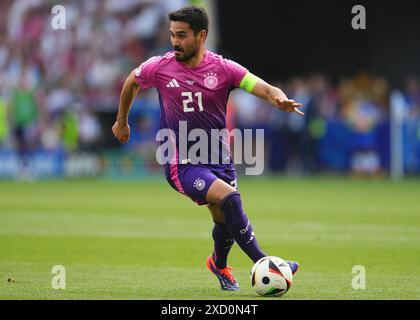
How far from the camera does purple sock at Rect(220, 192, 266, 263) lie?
838cm

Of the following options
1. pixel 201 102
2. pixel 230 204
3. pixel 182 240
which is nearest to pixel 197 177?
pixel 230 204

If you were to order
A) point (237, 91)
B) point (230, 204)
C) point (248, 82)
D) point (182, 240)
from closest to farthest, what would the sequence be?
point (230, 204)
point (248, 82)
point (182, 240)
point (237, 91)

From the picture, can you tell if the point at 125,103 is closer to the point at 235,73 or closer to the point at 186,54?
the point at 186,54

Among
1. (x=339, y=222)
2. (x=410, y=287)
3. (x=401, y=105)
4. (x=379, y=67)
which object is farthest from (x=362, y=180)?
(x=410, y=287)

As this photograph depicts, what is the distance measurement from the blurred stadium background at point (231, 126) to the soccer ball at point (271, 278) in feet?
12.7

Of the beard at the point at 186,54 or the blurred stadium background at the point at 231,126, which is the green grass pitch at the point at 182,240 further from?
the beard at the point at 186,54

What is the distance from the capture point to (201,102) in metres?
8.76

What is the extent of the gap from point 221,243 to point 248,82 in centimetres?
152

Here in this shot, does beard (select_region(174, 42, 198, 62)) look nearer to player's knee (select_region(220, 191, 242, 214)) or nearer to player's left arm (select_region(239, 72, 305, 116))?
player's left arm (select_region(239, 72, 305, 116))

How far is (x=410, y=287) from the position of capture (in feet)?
28.9

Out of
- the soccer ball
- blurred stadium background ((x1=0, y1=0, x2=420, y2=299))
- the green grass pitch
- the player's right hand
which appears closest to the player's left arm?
the player's right hand

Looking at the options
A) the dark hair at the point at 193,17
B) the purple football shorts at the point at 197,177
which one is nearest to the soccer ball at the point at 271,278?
the purple football shorts at the point at 197,177

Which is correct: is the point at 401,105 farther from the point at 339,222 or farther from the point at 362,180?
the point at 339,222

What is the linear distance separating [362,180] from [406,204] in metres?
7.36
